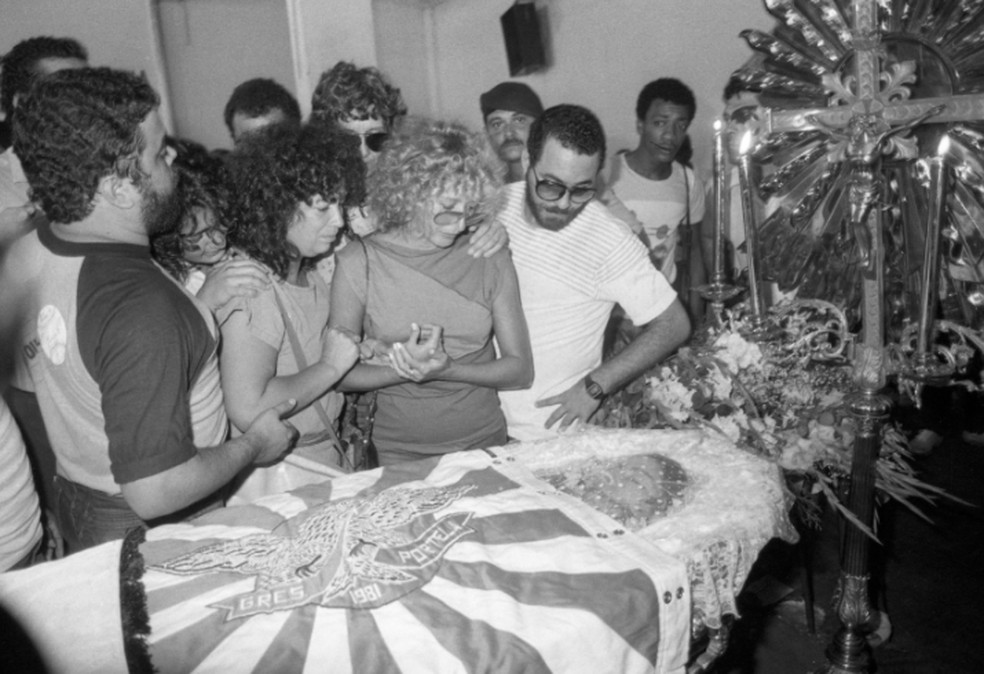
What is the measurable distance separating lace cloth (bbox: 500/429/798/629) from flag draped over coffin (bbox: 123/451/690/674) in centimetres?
7

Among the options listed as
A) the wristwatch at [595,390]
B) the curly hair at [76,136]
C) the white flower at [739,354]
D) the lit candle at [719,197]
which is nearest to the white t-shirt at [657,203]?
the wristwatch at [595,390]

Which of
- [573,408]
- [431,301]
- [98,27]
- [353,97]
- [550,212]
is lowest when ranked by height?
[573,408]

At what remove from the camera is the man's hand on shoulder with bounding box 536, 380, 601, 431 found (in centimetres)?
246

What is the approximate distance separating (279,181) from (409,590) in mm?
1238

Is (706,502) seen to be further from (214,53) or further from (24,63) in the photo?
(214,53)

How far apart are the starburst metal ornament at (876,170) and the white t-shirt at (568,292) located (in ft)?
1.78

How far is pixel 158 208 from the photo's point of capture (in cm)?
166

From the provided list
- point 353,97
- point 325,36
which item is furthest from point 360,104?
point 325,36

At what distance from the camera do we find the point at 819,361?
2.39m

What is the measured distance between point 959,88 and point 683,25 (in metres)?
4.45

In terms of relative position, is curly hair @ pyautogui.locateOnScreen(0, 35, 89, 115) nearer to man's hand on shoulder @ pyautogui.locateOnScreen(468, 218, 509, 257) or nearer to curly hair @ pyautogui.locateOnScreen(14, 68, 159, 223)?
curly hair @ pyautogui.locateOnScreen(14, 68, 159, 223)

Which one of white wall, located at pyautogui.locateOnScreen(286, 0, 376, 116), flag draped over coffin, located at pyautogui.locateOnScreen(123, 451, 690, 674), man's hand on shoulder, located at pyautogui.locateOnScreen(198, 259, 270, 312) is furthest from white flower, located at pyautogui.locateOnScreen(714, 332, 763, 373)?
white wall, located at pyautogui.locateOnScreen(286, 0, 376, 116)

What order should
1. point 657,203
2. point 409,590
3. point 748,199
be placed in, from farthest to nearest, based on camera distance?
point 657,203
point 748,199
point 409,590

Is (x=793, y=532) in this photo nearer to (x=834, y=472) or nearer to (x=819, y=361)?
(x=834, y=472)
